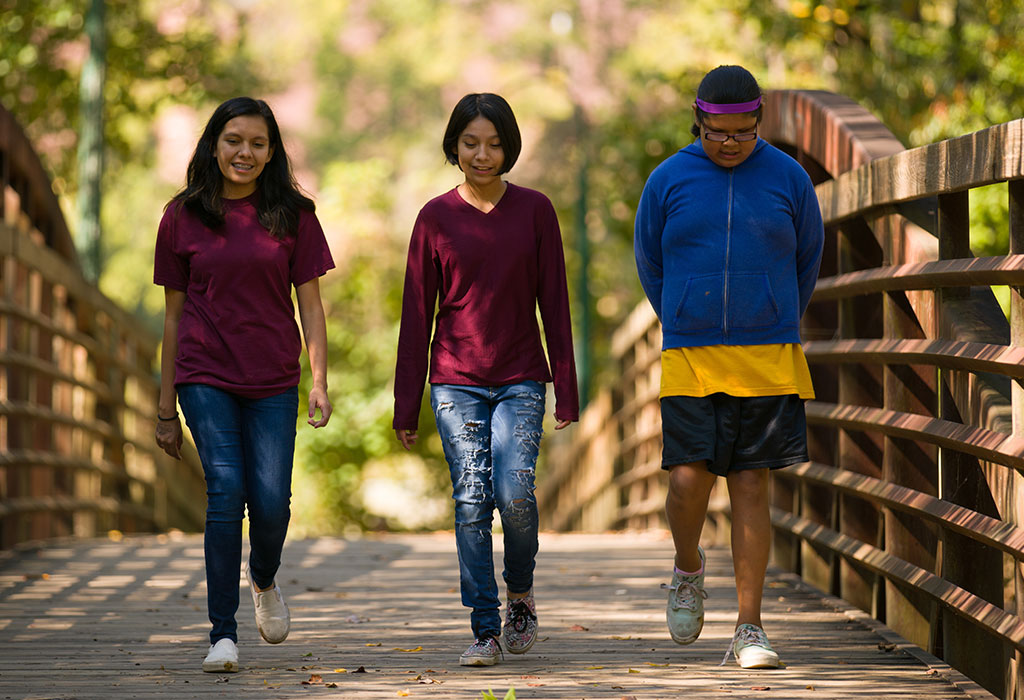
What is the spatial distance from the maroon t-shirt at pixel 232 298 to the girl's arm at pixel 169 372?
40mm

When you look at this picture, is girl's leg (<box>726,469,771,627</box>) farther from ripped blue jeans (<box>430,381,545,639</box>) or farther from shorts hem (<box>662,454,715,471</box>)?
ripped blue jeans (<box>430,381,545,639</box>)

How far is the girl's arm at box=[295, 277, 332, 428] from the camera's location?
14.6 feet

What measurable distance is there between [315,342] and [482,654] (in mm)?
1088

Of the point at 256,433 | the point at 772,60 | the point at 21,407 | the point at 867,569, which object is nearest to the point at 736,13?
the point at 772,60

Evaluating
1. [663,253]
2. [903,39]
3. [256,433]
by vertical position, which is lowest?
[256,433]

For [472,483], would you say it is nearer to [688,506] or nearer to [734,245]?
[688,506]

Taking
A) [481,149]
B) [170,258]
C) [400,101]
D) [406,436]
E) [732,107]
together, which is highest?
[400,101]

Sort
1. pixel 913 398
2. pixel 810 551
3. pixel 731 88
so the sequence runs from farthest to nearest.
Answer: pixel 810 551
pixel 913 398
pixel 731 88

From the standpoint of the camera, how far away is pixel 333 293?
20719 millimetres

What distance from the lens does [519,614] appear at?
4414 mm

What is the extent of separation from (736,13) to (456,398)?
9271mm

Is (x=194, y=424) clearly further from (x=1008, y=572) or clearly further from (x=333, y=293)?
(x=333, y=293)

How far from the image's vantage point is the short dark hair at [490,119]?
431 centimetres

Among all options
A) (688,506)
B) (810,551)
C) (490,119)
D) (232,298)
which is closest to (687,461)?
(688,506)
